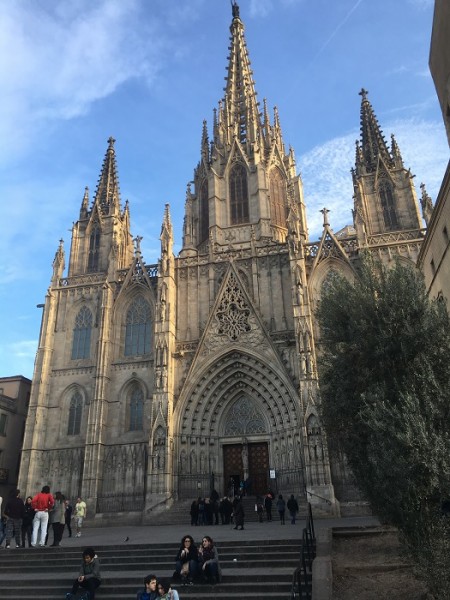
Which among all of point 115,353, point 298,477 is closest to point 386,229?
point 298,477

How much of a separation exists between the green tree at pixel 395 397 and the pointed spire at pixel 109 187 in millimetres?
27352

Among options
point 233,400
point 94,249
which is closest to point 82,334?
point 94,249

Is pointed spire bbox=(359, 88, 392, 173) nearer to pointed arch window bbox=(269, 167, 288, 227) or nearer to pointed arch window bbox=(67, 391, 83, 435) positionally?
pointed arch window bbox=(269, 167, 288, 227)

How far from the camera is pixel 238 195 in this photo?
3931 cm

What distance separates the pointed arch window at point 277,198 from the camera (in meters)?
38.3

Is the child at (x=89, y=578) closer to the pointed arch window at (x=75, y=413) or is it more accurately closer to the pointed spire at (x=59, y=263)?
the pointed arch window at (x=75, y=413)

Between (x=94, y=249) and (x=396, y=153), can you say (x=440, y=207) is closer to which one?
(x=396, y=153)

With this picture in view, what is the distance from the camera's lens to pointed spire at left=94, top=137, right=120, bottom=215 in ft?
129

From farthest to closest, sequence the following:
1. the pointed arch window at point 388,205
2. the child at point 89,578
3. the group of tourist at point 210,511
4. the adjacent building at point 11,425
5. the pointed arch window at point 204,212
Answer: the pointed arch window at point 204,212 < the adjacent building at point 11,425 < the pointed arch window at point 388,205 < the group of tourist at point 210,511 < the child at point 89,578

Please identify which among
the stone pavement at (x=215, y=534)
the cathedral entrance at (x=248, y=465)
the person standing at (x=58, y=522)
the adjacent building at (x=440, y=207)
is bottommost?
the stone pavement at (x=215, y=534)

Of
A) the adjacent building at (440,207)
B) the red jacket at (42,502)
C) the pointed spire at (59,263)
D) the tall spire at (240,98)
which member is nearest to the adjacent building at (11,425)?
the pointed spire at (59,263)

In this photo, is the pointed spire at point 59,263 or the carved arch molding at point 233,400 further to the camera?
the pointed spire at point 59,263

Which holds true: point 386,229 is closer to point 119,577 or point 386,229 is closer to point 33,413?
point 33,413

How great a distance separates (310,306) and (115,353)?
41.4ft
